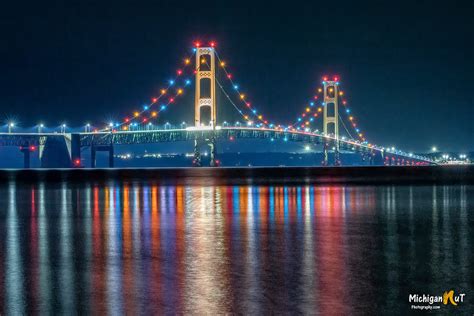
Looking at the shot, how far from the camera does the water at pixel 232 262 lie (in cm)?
529

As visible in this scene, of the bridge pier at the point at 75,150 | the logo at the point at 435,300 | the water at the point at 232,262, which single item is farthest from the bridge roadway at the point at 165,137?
the logo at the point at 435,300

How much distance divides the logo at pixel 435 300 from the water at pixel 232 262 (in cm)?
7

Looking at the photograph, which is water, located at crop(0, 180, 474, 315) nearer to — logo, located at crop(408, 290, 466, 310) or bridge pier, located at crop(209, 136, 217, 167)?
logo, located at crop(408, 290, 466, 310)

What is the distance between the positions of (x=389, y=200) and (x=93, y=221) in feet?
26.6

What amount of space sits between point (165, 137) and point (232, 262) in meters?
55.7

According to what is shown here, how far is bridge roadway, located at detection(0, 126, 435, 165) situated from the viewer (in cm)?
6144

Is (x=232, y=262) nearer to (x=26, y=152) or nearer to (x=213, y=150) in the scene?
(x=213, y=150)

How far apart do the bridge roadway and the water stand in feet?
159

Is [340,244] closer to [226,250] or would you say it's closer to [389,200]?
[226,250]

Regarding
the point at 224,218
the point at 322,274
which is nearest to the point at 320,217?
the point at 224,218

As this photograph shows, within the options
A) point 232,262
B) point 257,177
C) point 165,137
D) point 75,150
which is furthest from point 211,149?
point 232,262

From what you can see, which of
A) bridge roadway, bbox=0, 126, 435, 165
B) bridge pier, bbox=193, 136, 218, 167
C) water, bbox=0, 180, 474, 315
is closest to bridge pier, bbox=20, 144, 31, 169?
bridge roadway, bbox=0, 126, 435, 165

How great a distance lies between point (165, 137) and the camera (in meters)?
62.4

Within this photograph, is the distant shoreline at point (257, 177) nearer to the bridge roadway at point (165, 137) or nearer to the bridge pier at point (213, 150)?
the bridge pier at point (213, 150)
